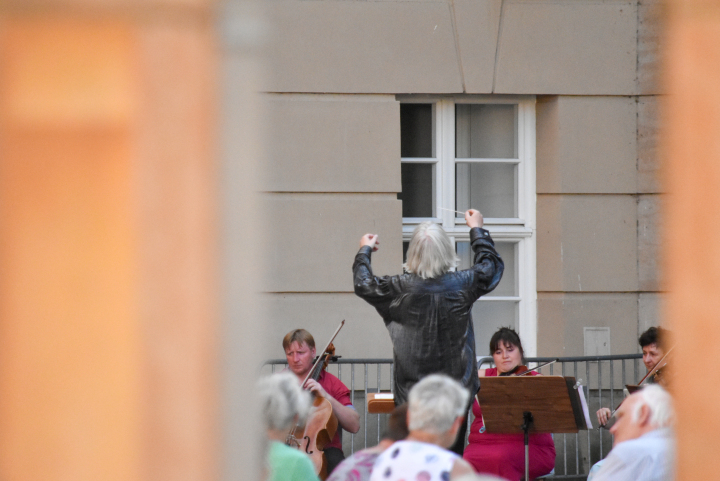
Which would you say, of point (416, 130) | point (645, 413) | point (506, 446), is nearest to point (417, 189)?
point (416, 130)

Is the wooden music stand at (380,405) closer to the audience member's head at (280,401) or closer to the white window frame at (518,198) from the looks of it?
the audience member's head at (280,401)

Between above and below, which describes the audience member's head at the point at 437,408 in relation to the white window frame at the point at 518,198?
below

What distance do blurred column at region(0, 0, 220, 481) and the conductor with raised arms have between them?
266 cm

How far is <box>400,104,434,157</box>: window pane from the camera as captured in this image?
7344 mm

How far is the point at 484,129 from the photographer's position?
7.42 m

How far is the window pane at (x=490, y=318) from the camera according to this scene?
294 inches

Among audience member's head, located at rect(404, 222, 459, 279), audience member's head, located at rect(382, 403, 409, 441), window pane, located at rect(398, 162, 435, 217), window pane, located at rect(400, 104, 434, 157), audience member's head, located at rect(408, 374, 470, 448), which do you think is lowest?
audience member's head, located at rect(382, 403, 409, 441)

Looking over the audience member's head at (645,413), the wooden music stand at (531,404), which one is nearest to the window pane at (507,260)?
the wooden music stand at (531,404)

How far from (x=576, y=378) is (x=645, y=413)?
3170mm

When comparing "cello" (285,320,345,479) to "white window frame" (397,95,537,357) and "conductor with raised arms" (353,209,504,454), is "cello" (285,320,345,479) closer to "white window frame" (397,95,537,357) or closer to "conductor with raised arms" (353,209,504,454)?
"conductor with raised arms" (353,209,504,454)

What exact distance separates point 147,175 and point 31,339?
18.0 inches

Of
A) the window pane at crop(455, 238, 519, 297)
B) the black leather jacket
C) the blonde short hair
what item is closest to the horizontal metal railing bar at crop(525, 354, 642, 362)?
the window pane at crop(455, 238, 519, 297)

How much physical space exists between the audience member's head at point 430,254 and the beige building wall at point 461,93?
7.50 feet

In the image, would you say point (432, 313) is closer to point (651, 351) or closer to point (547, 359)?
point (651, 351)
